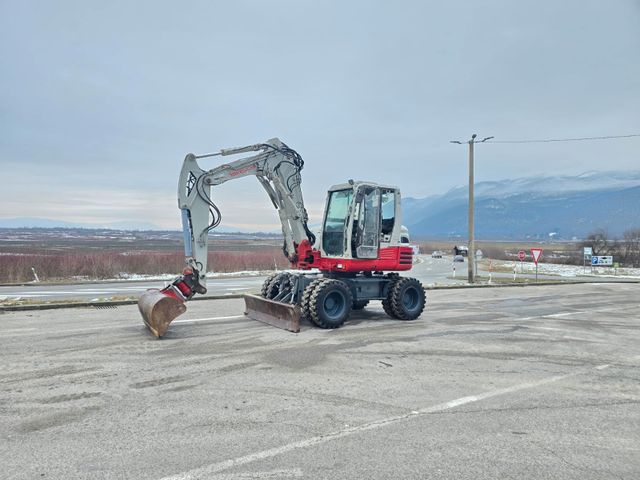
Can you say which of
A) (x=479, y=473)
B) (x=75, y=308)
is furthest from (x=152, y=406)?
(x=75, y=308)

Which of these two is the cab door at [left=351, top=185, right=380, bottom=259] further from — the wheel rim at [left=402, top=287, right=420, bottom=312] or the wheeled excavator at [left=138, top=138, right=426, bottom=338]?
the wheel rim at [left=402, top=287, right=420, bottom=312]

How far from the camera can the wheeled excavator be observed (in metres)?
10.5

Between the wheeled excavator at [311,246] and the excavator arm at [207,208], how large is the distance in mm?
20

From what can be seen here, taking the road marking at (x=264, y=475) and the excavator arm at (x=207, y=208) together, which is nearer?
the road marking at (x=264, y=475)

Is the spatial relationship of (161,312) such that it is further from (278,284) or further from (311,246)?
(311,246)

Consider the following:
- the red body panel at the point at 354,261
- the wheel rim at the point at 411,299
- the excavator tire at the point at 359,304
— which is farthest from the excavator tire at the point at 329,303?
the wheel rim at the point at 411,299

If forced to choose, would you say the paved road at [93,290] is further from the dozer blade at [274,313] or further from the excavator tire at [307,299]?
the excavator tire at [307,299]

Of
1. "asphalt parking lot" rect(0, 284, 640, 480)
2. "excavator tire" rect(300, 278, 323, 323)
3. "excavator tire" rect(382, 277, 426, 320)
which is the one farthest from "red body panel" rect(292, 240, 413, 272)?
"asphalt parking lot" rect(0, 284, 640, 480)

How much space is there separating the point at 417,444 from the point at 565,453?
1.36 meters

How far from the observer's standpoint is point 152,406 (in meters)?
5.90

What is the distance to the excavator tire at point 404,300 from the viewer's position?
12352mm

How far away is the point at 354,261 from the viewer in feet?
38.5

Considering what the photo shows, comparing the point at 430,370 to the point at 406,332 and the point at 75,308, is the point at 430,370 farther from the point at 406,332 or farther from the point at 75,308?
the point at 75,308

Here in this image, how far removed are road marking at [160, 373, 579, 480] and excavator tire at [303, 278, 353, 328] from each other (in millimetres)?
4559
